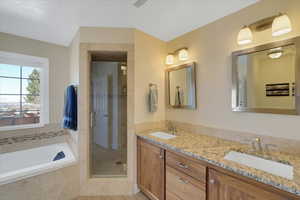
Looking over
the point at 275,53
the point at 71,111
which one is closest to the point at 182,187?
the point at 275,53

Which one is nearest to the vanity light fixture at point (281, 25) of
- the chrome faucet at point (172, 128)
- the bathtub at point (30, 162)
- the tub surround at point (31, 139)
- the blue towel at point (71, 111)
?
the chrome faucet at point (172, 128)

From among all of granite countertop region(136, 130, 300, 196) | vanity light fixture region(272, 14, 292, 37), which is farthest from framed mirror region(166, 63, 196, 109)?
vanity light fixture region(272, 14, 292, 37)

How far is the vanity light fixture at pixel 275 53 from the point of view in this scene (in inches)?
51.9

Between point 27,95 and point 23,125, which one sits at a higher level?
point 27,95

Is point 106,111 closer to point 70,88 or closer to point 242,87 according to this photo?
point 70,88

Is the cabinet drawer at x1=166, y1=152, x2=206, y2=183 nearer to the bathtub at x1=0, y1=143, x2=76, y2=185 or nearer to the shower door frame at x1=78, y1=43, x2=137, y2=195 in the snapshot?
the shower door frame at x1=78, y1=43, x2=137, y2=195

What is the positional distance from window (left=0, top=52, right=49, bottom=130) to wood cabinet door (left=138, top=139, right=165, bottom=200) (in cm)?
191

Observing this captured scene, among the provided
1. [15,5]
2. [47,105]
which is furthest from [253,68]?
[47,105]

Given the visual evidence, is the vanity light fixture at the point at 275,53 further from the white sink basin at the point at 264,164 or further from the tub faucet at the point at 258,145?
the white sink basin at the point at 264,164

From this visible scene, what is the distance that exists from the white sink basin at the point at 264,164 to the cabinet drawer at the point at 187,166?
0.24m

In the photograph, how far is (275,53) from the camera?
1348 millimetres

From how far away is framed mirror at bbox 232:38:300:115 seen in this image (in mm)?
1255

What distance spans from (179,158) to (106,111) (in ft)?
5.15

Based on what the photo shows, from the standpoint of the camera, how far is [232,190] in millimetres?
1058
